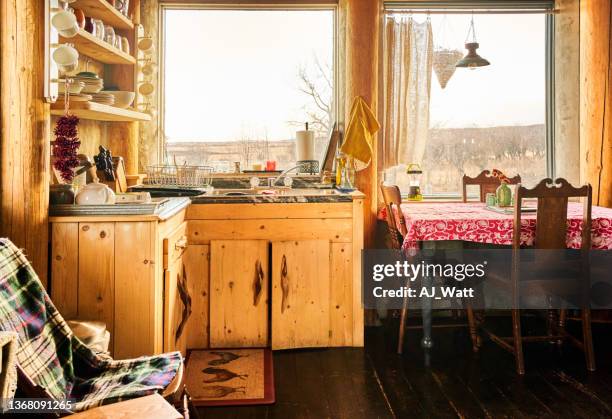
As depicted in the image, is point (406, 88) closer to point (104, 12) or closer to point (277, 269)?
point (277, 269)

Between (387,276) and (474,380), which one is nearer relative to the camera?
(474,380)

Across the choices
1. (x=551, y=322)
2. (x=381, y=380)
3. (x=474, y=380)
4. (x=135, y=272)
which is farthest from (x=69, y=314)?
A: (x=551, y=322)

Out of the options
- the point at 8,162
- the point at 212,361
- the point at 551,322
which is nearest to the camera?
the point at 8,162

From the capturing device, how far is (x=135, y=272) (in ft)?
7.29

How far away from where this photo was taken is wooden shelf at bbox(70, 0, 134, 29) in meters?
2.92

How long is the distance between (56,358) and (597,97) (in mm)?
3818

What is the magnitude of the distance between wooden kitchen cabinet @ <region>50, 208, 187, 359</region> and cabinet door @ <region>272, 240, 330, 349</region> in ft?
3.55

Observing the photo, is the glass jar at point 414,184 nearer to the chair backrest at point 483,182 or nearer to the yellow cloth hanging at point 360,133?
the chair backrest at point 483,182

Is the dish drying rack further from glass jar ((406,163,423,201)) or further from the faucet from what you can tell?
glass jar ((406,163,423,201))

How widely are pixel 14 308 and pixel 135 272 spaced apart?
62 cm

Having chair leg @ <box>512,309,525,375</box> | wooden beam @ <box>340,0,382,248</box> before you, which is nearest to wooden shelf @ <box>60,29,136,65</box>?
wooden beam @ <box>340,0,382,248</box>

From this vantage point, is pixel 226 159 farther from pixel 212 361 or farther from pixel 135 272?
pixel 135 272

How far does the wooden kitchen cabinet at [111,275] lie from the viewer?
2.22m

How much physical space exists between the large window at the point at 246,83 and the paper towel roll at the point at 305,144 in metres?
0.17
